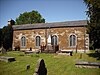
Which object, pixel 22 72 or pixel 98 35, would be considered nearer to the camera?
pixel 22 72

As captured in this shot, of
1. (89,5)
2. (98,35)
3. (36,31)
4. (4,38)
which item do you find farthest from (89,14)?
(4,38)

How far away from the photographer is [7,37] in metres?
34.9

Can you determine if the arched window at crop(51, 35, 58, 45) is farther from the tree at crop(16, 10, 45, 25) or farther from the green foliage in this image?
the tree at crop(16, 10, 45, 25)

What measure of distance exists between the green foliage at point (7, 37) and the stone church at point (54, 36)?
0.90m

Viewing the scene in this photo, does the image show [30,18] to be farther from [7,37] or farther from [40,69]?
[40,69]

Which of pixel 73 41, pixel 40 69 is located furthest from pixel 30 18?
pixel 40 69

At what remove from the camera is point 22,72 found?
12.9 m

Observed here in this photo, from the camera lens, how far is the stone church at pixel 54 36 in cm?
2920

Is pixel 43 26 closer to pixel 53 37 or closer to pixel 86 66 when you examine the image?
pixel 53 37

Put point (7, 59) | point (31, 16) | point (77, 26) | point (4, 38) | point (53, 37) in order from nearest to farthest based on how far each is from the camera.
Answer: point (7, 59)
point (77, 26)
point (53, 37)
point (4, 38)
point (31, 16)

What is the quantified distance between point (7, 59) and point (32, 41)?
16429 millimetres

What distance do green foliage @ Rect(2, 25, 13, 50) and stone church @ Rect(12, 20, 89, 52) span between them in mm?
897

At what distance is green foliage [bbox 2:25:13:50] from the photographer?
114 feet

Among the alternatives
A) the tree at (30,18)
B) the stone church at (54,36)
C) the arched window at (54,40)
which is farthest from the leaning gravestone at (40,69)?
the tree at (30,18)
